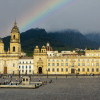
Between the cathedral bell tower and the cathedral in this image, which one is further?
the cathedral bell tower

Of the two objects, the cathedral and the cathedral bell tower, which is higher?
the cathedral bell tower

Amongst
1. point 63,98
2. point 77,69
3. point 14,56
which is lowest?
point 63,98

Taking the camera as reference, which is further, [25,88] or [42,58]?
[42,58]

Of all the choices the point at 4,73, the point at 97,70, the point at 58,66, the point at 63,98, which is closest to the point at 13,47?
the point at 4,73

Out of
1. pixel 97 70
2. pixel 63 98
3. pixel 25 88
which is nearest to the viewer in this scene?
pixel 63 98

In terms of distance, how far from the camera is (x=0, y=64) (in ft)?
375

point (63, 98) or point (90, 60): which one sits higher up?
point (90, 60)

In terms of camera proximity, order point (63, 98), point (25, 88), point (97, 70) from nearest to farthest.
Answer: point (63, 98) → point (25, 88) → point (97, 70)

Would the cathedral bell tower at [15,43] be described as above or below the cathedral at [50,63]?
above

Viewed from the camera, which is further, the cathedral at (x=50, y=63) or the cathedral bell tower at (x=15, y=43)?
the cathedral bell tower at (x=15, y=43)

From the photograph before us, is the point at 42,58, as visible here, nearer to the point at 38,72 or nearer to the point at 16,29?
the point at 38,72

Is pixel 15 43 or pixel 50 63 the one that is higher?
pixel 15 43

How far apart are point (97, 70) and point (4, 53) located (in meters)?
51.1

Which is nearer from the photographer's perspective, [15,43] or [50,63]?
[50,63]
